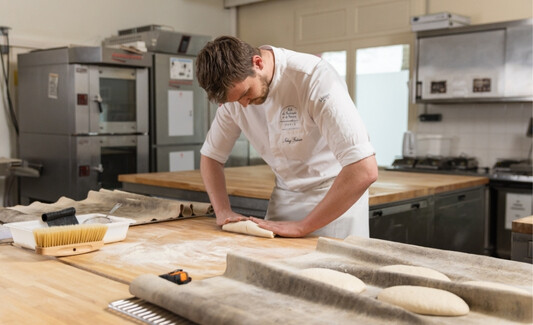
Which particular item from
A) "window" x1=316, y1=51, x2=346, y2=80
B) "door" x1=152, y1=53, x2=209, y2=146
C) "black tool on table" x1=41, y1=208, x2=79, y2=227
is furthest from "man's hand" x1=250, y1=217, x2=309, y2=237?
"window" x1=316, y1=51, x2=346, y2=80

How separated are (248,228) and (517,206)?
3137mm

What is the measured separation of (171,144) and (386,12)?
2511mm

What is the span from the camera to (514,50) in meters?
4.55

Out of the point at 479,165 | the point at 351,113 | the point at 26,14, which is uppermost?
the point at 26,14

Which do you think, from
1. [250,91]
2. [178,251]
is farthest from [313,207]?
[178,251]

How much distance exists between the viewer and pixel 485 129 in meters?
5.11

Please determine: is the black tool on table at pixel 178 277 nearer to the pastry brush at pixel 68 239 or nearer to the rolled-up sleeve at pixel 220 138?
the pastry brush at pixel 68 239

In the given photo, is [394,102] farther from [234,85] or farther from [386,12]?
[234,85]

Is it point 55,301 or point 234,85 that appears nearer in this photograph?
point 55,301

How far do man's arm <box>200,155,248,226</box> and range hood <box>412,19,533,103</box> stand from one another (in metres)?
3.23

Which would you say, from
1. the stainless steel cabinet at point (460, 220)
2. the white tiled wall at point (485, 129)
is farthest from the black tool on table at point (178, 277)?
the white tiled wall at point (485, 129)

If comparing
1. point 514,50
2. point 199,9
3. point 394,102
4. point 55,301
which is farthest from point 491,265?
point 199,9

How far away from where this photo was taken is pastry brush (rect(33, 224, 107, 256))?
5.09 ft

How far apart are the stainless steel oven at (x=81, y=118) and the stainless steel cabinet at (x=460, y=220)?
2770mm
